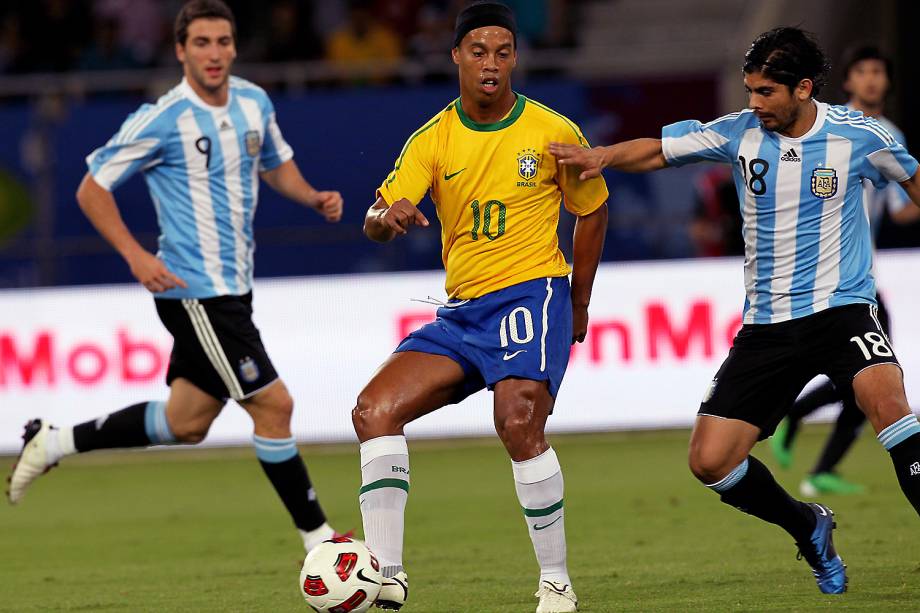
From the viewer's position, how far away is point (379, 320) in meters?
12.4

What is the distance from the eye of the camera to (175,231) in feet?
23.9

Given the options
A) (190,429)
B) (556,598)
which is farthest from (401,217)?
(190,429)

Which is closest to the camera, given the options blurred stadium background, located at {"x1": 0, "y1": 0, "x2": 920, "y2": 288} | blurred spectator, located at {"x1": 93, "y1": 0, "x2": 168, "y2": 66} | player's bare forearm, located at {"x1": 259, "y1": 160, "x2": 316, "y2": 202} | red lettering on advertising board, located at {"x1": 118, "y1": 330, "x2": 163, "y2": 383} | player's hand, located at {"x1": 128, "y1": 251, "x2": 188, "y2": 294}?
player's hand, located at {"x1": 128, "y1": 251, "x2": 188, "y2": 294}

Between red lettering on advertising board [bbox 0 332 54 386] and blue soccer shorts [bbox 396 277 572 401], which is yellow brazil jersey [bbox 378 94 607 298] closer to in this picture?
blue soccer shorts [bbox 396 277 572 401]

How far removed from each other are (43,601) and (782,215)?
11.2 feet

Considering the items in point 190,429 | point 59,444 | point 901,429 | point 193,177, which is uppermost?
point 193,177

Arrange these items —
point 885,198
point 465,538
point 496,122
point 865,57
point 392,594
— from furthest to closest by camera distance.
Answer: point 885,198
point 865,57
point 465,538
point 496,122
point 392,594

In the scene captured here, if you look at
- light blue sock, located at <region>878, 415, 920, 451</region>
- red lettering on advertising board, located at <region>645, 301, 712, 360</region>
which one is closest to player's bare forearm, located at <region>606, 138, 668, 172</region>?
light blue sock, located at <region>878, 415, 920, 451</region>

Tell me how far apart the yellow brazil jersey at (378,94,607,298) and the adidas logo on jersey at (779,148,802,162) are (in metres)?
0.69

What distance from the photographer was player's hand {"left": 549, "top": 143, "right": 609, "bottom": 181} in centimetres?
567

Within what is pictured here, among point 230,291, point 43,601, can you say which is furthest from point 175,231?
point 43,601

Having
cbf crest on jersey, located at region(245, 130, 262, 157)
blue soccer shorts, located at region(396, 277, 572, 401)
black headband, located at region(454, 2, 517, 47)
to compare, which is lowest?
blue soccer shorts, located at region(396, 277, 572, 401)

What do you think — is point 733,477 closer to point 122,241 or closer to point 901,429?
point 901,429

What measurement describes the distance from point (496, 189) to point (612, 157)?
45 centimetres
